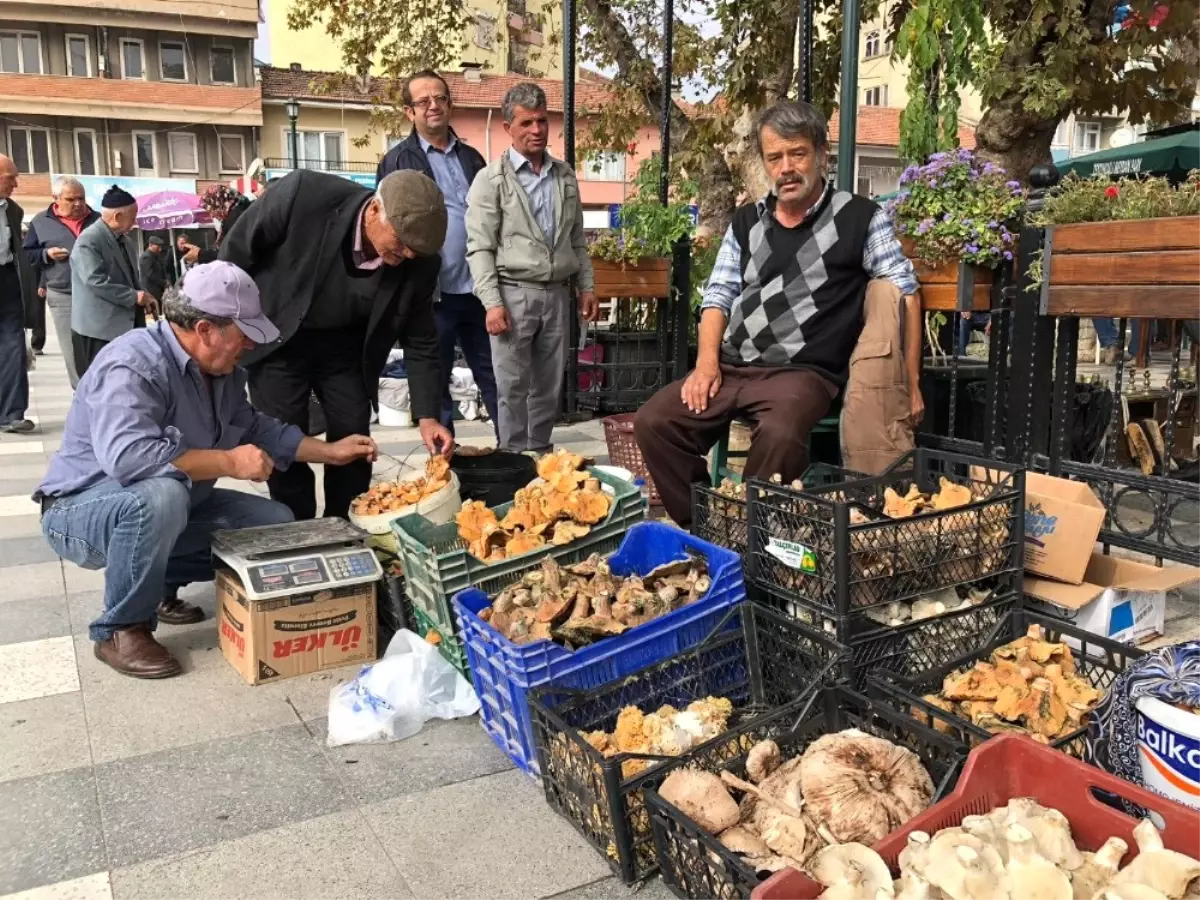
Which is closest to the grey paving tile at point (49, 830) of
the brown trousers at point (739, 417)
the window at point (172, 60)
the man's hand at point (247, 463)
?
the man's hand at point (247, 463)

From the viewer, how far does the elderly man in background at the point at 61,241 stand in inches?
323

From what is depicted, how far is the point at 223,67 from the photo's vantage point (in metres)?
34.2

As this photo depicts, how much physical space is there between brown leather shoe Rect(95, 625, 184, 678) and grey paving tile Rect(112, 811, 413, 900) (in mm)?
1125

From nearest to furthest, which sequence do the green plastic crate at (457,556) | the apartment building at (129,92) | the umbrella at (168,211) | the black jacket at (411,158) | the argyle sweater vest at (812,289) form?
the green plastic crate at (457,556) < the argyle sweater vest at (812,289) < the black jacket at (411,158) < the umbrella at (168,211) < the apartment building at (129,92)

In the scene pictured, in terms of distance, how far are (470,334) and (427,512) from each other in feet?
8.63

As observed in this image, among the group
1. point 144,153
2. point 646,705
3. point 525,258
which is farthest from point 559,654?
point 144,153

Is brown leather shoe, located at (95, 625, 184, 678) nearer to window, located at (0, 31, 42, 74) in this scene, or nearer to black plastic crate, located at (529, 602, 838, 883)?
black plastic crate, located at (529, 602, 838, 883)

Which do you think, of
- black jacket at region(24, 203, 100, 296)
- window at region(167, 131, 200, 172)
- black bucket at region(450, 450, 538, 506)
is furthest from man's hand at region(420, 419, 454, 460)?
window at region(167, 131, 200, 172)

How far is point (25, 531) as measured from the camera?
17.3ft

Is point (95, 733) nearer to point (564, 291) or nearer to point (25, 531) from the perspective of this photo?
point (25, 531)

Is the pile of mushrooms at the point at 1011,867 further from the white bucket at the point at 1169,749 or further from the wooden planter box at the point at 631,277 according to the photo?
the wooden planter box at the point at 631,277

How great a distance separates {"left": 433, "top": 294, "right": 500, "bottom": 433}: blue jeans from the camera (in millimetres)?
5977

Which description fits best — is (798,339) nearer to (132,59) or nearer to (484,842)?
(484,842)

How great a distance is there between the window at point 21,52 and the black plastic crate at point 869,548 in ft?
123
